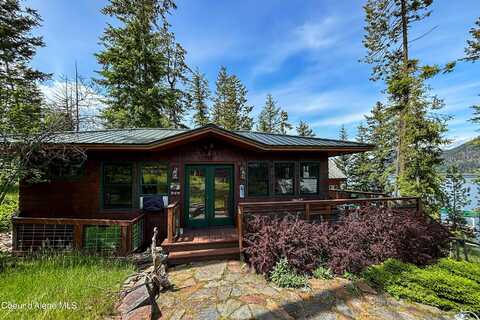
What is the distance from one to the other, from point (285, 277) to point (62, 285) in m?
3.89

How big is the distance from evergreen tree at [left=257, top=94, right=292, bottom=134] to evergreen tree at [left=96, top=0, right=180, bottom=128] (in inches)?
706

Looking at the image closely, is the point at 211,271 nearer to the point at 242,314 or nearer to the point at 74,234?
the point at 242,314

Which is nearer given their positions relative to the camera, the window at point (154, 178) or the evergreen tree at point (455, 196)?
the window at point (154, 178)

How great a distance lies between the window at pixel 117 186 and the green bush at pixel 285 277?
4786 mm

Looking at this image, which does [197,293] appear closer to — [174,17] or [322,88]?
[174,17]

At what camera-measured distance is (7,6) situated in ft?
36.8

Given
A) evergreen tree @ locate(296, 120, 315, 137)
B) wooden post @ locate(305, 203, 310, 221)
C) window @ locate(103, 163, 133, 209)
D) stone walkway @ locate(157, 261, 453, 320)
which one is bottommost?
stone walkway @ locate(157, 261, 453, 320)

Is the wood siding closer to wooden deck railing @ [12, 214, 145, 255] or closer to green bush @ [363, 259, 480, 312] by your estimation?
wooden deck railing @ [12, 214, 145, 255]

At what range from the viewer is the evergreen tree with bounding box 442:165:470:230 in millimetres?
10758

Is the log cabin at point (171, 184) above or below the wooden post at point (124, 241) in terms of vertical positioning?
above

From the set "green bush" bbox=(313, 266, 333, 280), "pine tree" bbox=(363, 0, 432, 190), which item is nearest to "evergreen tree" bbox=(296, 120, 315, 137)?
"pine tree" bbox=(363, 0, 432, 190)

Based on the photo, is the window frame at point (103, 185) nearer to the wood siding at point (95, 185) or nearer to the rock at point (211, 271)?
the wood siding at point (95, 185)

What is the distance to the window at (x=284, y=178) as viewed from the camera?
7570mm

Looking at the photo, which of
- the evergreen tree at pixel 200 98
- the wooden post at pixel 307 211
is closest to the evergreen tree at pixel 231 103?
the evergreen tree at pixel 200 98
